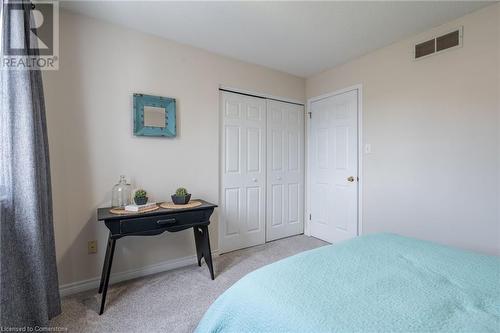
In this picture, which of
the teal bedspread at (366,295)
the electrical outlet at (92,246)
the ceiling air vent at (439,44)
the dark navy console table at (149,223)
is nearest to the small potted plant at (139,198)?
the dark navy console table at (149,223)

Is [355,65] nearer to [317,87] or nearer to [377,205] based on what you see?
[317,87]

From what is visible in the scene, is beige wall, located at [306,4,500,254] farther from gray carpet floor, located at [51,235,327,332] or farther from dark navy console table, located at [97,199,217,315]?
dark navy console table, located at [97,199,217,315]

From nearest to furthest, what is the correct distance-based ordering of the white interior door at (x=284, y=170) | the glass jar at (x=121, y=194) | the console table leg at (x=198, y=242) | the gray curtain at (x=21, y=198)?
1. the gray curtain at (x=21, y=198)
2. the glass jar at (x=121, y=194)
3. the console table leg at (x=198, y=242)
4. the white interior door at (x=284, y=170)

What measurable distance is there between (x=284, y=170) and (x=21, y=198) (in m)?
2.72

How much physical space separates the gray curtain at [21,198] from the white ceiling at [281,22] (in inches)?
33.4

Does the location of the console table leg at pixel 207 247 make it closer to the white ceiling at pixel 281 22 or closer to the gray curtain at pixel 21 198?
the gray curtain at pixel 21 198

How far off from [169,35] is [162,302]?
245 cm

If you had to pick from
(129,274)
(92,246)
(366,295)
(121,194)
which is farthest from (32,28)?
(366,295)

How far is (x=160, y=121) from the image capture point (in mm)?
2395

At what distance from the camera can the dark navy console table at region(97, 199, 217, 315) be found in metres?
1.81

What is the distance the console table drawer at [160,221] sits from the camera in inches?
73.4

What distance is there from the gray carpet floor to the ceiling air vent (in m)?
2.66

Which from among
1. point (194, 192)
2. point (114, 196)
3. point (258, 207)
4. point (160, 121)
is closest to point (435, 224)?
point (258, 207)

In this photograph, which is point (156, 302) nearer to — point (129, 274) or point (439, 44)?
point (129, 274)
